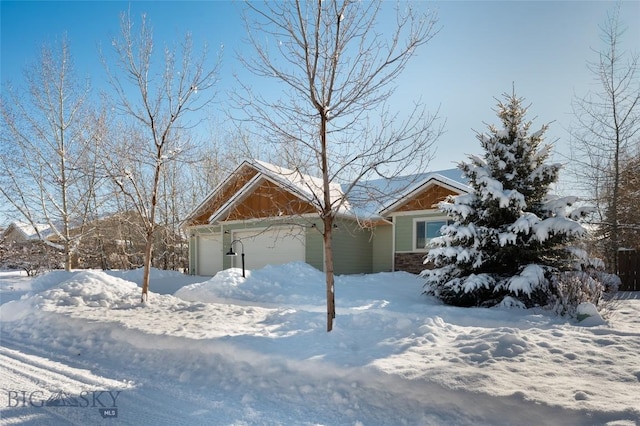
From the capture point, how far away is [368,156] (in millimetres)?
6469

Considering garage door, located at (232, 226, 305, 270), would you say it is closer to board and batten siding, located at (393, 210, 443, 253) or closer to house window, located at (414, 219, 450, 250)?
board and batten siding, located at (393, 210, 443, 253)

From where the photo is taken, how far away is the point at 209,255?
65.5 feet

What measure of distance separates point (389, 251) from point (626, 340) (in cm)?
1298

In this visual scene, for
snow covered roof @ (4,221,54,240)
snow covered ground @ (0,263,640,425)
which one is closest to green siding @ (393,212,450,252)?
snow covered ground @ (0,263,640,425)

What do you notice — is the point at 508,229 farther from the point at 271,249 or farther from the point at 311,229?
the point at 271,249

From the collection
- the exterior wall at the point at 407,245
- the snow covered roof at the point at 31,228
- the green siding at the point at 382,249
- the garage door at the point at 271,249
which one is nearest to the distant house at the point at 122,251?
the snow covered roof at the point at 31,228

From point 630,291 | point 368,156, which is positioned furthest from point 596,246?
point 368,156

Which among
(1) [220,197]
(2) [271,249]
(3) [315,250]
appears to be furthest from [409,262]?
(1) [220,197]

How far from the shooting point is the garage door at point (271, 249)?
16719 mm

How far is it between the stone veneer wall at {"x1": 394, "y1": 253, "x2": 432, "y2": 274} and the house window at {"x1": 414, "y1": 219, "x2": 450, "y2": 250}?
1.24ft

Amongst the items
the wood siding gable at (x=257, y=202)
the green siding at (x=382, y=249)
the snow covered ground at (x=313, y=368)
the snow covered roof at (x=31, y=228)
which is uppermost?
the wood siding gable at (x=257, y=202)

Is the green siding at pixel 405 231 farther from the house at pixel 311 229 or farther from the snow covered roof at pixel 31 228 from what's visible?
the snow covered roof at pixel 31 228

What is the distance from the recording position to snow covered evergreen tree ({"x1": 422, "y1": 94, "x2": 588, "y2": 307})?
895cm

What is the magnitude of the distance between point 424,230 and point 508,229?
7336 millimetres
